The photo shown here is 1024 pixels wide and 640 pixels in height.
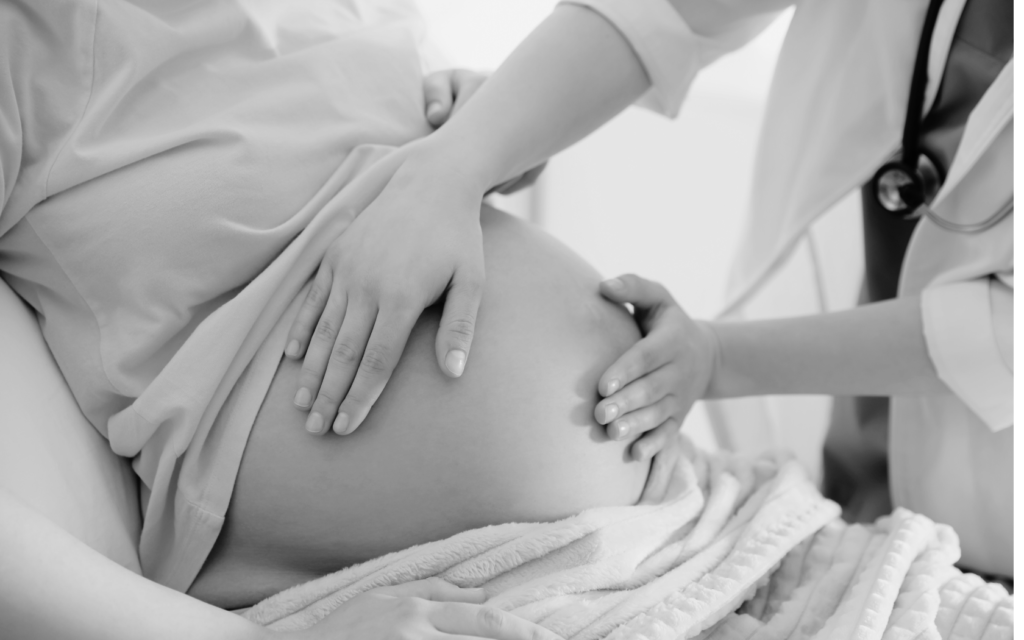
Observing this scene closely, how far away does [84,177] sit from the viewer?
67cm

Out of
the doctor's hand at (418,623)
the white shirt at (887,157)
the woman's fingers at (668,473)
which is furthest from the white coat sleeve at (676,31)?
the doctor's hand at (418,623)

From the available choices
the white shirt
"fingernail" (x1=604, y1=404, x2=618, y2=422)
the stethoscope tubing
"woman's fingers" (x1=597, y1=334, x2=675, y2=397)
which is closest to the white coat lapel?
the white shirt

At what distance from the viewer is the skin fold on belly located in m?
0.68

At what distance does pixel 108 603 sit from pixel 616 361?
0.45m

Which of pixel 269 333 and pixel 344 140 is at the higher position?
pixel 344 140

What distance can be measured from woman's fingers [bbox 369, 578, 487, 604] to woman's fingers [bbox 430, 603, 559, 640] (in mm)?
50

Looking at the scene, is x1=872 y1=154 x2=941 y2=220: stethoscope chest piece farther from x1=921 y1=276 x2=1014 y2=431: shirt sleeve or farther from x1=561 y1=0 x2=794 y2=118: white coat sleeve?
x1=561 y1=0 x2=794 y2=118: white coat sleeve

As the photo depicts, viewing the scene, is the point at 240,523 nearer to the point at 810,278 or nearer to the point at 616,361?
the point at 616,361

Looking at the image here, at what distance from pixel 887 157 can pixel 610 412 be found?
0.52m

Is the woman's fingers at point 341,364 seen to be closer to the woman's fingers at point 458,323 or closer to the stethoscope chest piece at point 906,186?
the woman's fingers at point 458,323

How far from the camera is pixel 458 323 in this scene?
0.69m

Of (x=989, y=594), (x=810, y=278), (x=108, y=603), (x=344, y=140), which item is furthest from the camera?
(x=810, y=278)

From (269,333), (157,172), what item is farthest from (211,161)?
(269,333)

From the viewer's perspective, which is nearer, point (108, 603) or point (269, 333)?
point (108, 603)
